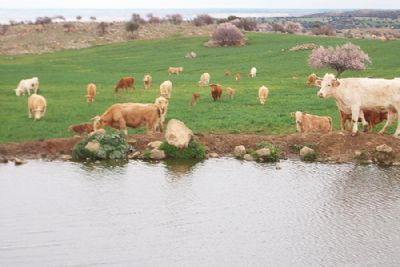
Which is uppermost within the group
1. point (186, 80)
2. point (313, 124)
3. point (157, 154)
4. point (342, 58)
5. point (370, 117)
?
point (370, 117)

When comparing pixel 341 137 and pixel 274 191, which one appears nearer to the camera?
pixel 274 191

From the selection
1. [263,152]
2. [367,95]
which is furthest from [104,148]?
[367,95]

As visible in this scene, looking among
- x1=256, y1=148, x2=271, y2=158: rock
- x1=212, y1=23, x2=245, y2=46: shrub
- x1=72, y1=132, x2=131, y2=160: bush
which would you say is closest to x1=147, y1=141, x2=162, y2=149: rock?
x1=72, y1=132, x2=131, y2=160: bush

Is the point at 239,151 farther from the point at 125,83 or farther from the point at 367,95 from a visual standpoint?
the point at 125,83

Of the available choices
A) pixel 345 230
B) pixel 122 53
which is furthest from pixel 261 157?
pixel 122 53

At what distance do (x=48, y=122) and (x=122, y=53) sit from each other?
169ft

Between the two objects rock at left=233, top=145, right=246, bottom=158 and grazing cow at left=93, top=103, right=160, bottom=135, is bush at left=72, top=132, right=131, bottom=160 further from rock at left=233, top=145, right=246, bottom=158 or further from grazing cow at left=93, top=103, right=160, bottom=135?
rock at left=233, top=145, right=246, bottom=158

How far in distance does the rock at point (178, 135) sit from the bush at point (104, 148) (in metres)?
1.47

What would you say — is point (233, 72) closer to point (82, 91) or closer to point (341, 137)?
point (82, 91)

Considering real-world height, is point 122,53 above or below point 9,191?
below

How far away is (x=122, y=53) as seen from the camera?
254 feet

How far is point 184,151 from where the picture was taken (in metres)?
21.3

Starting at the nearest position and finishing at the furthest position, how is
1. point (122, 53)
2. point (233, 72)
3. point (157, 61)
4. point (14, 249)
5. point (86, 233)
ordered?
point (14, 249) → point (86, 233) → point (233, 72) → point (157, 61) → point (122, 53)

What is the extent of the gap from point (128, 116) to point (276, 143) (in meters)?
5.36
